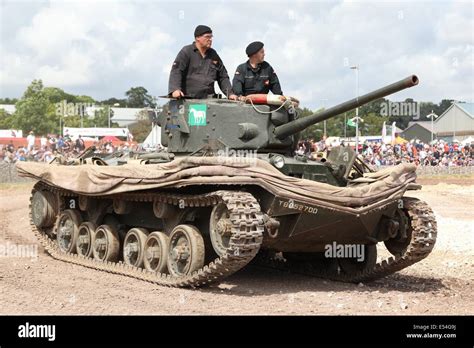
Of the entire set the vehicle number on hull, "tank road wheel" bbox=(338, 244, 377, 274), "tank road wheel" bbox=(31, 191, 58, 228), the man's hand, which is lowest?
"tank road wheel" bbox=(338, 244, 377, 274)

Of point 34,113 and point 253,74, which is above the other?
point 34,113

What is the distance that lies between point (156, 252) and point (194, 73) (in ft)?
10.2

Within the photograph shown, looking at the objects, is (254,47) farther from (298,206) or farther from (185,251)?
(185,251)

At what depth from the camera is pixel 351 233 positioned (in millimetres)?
11656

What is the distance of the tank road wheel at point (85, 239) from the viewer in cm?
1441

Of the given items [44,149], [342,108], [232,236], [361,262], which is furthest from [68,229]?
[44,149]

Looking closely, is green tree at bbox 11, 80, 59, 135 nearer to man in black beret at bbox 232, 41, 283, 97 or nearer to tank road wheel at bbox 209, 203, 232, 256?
man in black beret at bbox 232, 41, 283, 97

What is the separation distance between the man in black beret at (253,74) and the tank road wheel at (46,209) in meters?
4.83

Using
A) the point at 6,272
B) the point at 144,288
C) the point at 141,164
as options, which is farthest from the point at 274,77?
the point at 6,272

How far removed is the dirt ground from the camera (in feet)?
31.0

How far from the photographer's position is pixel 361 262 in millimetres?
13023

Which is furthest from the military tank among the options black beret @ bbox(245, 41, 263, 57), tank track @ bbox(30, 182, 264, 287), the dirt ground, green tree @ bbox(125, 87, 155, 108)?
green tree @ bbox(125, 87, 155, 108)
